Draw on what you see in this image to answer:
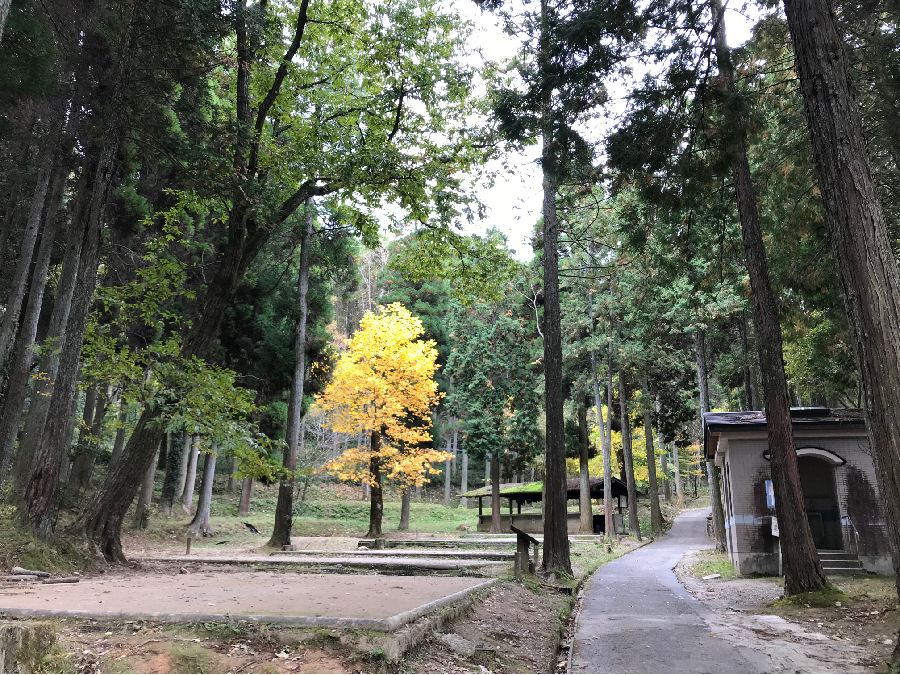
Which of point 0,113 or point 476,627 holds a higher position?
point 0,113

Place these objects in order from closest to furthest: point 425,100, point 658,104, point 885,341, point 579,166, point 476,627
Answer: point 885,341 < point 476,627 < point 658,104 < point 579,166 < point 425,100

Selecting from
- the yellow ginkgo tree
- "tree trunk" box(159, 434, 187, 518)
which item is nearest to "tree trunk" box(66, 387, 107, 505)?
"tree trunk" box(159, 434, 187, 518)

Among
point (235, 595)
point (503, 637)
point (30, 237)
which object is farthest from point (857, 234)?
point (30, 237)

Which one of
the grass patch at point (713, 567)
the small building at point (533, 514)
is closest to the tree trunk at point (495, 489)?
the small building at point (533, 514)

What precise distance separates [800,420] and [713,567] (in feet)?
16.3

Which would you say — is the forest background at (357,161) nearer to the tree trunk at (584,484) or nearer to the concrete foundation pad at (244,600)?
the concrete foundation pad at (244,600)

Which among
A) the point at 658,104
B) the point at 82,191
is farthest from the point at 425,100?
the point at 82,191

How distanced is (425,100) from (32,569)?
9835mm

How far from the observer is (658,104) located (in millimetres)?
8055

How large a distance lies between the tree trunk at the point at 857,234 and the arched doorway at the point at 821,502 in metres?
9.72

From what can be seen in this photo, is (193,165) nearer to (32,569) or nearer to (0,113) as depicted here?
(0,113)

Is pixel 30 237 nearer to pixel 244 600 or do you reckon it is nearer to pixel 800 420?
pixel 244 600

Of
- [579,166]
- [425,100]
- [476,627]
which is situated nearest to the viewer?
[476,627]

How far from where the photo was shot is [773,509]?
497 inches
